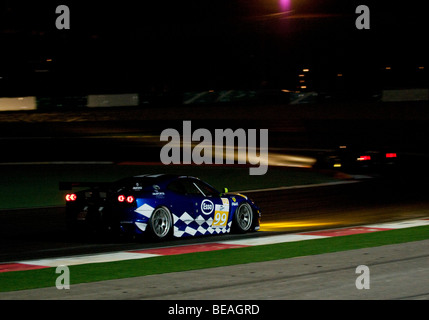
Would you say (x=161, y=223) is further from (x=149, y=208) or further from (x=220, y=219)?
(x=220, y=219)

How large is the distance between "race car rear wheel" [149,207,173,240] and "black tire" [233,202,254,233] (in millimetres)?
1544

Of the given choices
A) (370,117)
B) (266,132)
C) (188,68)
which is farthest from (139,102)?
(188,68)

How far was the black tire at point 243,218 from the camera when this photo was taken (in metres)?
13.3

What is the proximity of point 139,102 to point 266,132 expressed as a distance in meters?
8.47

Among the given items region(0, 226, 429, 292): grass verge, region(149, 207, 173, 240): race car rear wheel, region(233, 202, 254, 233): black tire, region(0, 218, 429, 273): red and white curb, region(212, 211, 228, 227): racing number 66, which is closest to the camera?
region(0, 226, 429, 292): grass verge

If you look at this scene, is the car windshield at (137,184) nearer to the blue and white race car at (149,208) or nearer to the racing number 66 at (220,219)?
the blue and white race car at (149,208)

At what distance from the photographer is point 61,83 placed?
179 feet

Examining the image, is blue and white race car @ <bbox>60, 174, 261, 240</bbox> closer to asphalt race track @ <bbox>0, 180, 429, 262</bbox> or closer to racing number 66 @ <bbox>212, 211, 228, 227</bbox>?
racing number 66 @ <bbox>212, 211, 228, 227</bbox>

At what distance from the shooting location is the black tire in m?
13.3

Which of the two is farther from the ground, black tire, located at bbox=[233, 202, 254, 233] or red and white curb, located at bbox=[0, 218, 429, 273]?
black tire, located at bbox=[233, 202, 254, 233]

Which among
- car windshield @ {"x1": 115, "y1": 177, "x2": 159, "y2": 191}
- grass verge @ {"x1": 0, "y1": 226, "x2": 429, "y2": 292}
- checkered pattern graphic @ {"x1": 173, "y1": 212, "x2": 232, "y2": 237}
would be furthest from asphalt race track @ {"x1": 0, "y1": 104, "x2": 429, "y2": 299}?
car windshield @ {"x1": 115, "y1": 177, "x2": 159, "y2": 191}

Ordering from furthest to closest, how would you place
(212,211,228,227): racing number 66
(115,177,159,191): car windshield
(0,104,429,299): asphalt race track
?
(212,211,228,227): racing number 66 → (115,177,159,191): car windshield → (0,104,429,299): asphalt race track

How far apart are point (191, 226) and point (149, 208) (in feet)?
3.44
